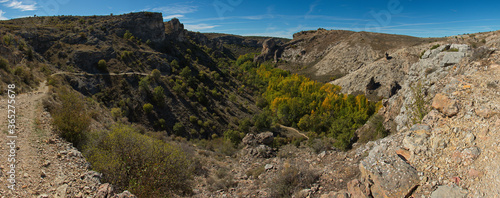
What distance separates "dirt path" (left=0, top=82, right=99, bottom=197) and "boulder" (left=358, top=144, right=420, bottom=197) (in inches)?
438

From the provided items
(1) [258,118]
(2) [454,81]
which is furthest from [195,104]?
(2) [454,81]

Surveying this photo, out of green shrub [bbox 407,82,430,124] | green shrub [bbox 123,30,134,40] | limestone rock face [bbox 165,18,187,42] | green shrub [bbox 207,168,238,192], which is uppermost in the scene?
limestone rock face [bbox 165,18,187,42]

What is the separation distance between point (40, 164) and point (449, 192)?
15.1 meters

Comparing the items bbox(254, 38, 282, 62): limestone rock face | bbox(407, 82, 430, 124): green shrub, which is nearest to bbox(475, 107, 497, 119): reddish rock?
bbox(407, 82, 430, 124): green shrub

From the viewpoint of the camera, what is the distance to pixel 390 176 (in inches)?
316

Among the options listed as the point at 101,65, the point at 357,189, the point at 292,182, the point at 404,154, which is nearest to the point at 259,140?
the point at 292,182

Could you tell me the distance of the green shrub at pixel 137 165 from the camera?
1053 cm

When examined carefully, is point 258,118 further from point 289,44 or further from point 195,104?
point 289,44

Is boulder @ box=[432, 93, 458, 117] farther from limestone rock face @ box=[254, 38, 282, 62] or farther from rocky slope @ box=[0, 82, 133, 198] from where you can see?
limestone rock face @ box=[254, 38, 282, 62]

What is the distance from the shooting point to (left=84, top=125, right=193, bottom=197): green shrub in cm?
1053

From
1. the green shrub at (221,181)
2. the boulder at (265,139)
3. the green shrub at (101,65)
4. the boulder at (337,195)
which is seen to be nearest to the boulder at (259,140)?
the boulder at (265,139)

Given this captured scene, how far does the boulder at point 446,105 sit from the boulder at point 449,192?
12.1 ft

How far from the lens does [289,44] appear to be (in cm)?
11756

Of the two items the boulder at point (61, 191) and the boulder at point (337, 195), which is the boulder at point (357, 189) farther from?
the boulder at point (61, 191)
